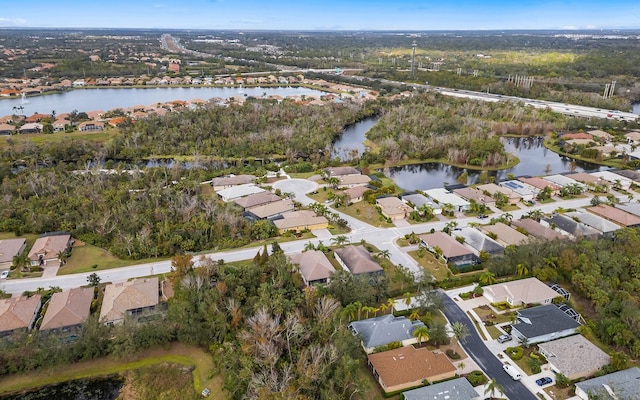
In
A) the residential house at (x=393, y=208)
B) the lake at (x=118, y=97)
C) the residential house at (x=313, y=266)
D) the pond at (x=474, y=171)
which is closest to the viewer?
the residential house at (x=313, y=266)

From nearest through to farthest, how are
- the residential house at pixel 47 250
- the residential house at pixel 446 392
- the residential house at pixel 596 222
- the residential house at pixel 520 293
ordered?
1. the residential house at pixel 446 392
2. the residential house at pixel 520 293
3. the residential house at pixel 47 250
4. the residential house at pixel 596 222

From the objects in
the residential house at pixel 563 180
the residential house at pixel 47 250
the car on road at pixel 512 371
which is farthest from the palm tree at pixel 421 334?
the residential house at pixel 563 180

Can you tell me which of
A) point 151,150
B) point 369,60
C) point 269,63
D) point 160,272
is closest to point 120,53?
point 269,63

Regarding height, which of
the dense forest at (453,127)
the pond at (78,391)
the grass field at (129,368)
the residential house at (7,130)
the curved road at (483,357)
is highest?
the dense forest at (453,127)

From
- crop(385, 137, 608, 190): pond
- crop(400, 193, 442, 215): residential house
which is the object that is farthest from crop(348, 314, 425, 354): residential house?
crop(385, 137, 608, 190): pond

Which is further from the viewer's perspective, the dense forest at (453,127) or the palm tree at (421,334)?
the dense forest at (453,127)

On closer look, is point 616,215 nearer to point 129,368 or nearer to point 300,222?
point 300,222

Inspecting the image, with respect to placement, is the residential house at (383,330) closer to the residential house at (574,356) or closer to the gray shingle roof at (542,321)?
the gray shingle roof at (542,321)

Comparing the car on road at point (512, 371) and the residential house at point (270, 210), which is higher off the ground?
the residential house at point (270, 210)
